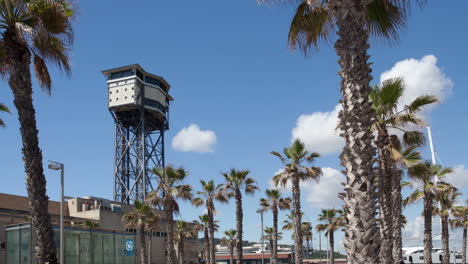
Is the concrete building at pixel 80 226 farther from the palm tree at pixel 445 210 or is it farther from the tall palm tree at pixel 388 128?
the palm tree at pixel 445 210

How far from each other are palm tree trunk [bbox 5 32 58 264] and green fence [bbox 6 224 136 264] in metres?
13.0

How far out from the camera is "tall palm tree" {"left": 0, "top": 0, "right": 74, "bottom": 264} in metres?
14.4

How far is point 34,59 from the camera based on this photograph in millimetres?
16828

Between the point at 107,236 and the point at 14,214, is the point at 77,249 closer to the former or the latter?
the point at 107,236

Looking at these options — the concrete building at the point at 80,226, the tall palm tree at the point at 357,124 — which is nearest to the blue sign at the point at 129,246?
the concrete building at the point at 80,226

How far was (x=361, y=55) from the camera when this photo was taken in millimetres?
10320

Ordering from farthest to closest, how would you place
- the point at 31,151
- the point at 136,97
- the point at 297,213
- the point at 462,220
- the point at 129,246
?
the point at 136,97 < the point at 462,220 < the point at 129,246 < the point at 297,213 < the point at 31,151

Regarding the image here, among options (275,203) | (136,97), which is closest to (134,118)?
(136,97)

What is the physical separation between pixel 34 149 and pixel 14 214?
3283cm

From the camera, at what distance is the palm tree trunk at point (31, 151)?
47.1ft

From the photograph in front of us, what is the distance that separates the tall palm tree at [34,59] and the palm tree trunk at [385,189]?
13.6m

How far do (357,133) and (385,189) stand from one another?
12.8 meters

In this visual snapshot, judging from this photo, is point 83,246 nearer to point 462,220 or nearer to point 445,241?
point 445,241

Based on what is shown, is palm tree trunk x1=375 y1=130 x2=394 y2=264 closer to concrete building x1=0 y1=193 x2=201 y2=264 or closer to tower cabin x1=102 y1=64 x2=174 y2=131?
concrete building x1=0 y1=193 x2=201 y2=264
